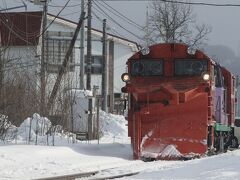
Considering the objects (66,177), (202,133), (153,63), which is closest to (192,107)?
(202,133)

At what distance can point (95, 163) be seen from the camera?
16.4 m

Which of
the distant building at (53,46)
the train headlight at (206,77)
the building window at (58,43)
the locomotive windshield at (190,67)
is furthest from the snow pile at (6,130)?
the building window at (58,43)

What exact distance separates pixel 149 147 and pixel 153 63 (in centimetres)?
280

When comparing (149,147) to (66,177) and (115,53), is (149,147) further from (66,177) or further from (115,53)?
(115,53)

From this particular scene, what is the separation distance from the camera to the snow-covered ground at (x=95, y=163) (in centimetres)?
1228

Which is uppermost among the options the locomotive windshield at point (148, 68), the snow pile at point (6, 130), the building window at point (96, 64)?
the building window at point (96, 64)

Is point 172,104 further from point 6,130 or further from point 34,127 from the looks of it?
point 34,127

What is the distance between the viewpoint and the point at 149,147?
17016 mm

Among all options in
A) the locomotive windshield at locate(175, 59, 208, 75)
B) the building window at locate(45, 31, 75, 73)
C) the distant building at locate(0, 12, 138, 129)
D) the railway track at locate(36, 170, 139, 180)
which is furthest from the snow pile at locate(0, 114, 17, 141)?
the building window at locate(45, 31, 75, 73)

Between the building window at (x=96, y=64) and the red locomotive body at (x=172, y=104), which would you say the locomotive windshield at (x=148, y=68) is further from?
the building window at (x=96, y=64)

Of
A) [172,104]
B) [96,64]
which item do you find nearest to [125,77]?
[172,104]

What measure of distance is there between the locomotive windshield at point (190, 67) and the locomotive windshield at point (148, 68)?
0.54 meters

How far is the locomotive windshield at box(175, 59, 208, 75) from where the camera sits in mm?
17594

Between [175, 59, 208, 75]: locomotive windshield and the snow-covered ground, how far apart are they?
2.71 metres
